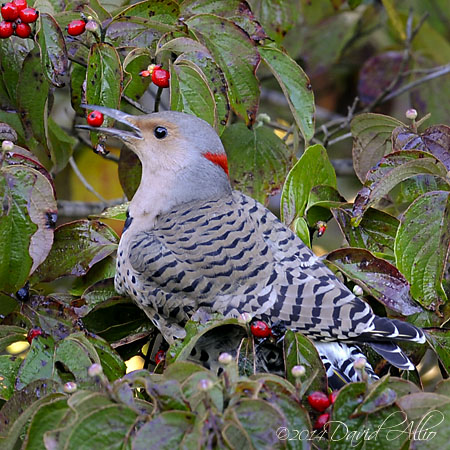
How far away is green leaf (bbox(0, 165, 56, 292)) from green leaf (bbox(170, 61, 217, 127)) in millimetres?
651

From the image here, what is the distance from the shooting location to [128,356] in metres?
2.93

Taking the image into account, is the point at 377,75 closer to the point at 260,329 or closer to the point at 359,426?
the point at 260,329

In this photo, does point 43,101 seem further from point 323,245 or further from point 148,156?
point 323,245

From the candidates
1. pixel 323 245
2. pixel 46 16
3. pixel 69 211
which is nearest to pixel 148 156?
pixel 46 16

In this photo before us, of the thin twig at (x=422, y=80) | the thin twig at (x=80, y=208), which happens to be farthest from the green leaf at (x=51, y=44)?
the thin twig at (x=422, y=80)

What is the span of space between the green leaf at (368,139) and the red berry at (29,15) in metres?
1.26

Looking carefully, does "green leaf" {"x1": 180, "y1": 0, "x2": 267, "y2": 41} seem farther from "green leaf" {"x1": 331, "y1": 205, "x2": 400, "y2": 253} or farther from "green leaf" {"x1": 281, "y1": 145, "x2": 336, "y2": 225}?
"green leaf" {"x1": 331, "y1": 205, "x2": 400, "y2": 253}

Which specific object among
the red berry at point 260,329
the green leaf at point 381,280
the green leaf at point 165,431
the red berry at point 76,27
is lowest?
the red berry at point 260,329

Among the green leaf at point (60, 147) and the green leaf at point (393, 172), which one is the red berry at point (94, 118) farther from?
the green leaf at point (393, 172)

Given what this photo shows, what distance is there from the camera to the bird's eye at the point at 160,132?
3.28 metres

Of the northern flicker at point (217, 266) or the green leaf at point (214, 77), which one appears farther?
the green leaf at point (214, 77)

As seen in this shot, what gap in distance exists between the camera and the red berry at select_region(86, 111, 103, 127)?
2928mm

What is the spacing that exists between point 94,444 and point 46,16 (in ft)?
5.01

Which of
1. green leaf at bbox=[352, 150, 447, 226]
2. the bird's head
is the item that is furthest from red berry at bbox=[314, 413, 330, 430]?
the bird's head
